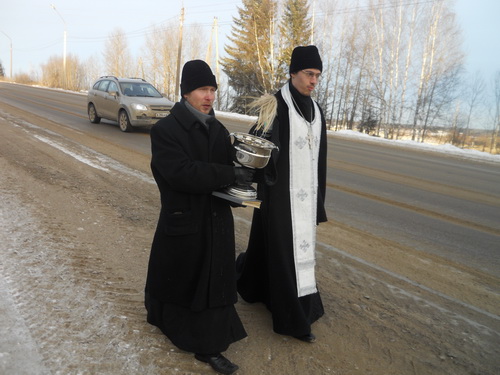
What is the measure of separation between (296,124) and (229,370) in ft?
5.41

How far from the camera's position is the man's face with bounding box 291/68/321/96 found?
3.00m

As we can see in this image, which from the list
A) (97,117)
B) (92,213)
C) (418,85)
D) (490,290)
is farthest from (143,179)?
(418,85)

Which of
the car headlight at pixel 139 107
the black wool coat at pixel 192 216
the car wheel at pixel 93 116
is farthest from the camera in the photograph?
the car wheel at pixel 93 116

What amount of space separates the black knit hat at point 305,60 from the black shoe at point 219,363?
1957 mm

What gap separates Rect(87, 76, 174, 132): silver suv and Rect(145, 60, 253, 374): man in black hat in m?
11.1

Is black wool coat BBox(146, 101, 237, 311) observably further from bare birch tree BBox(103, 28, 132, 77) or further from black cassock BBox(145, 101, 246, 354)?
bare birch tree BBox(103, 28, 132, 77)

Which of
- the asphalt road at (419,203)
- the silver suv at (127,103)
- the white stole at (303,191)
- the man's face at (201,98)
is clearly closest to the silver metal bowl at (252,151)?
the man's face at (201,98)

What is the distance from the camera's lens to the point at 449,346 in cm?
310

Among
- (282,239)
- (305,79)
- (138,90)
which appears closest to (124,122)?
(138,90)

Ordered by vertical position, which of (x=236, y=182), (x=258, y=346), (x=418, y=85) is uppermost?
(x=418, y=85)

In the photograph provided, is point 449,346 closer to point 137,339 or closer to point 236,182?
point 236,182

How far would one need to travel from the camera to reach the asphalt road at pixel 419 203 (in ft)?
17.7

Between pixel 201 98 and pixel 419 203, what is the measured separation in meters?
5.88

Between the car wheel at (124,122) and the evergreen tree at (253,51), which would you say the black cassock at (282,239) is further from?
the evergreen tree at (253,51)
